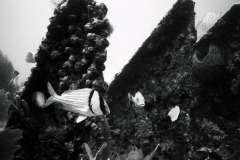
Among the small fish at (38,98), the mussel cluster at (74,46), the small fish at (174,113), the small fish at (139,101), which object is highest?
the mussel cluster at (74,46)

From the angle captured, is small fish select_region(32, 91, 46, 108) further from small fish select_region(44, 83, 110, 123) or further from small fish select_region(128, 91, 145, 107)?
small fish select_region(128, 91, 145, 107)

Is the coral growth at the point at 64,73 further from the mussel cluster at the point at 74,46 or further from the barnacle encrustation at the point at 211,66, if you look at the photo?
the barnacle encrustation at the point at 211,66

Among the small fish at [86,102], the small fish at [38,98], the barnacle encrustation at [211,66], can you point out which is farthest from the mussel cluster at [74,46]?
the barnacle encrustation at [211,66]

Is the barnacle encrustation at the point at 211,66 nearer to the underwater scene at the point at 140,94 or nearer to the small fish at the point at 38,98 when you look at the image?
the underwater scene at the point at 140,94

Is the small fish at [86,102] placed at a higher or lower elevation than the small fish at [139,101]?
lower

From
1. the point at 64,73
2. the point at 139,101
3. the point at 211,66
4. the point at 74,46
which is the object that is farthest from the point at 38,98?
the point at 211,66

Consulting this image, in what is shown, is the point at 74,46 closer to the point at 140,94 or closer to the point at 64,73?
the point at 64,73

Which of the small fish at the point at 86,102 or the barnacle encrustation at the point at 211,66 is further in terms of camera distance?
the barnacle encrustation at the point at 211,66

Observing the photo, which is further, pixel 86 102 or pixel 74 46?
pixel 74 46
